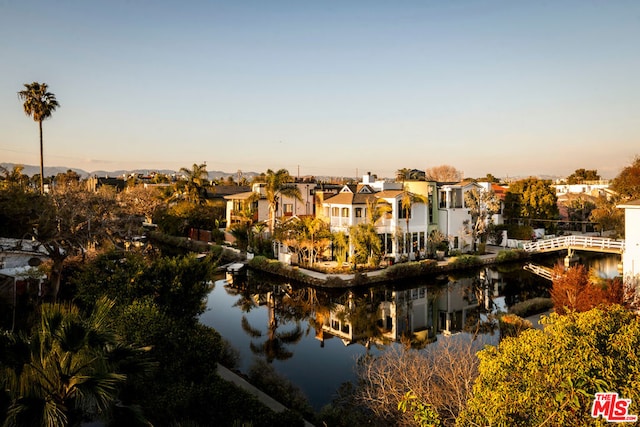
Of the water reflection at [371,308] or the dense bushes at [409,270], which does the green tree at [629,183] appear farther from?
the dense bushes at [409,270]

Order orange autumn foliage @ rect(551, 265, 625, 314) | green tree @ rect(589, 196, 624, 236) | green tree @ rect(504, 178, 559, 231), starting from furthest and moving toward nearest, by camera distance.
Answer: green tree @ rect(504, 178, 559, 231)
green tree @ rect(589, 196, 624, 236)
orange autumn foliage @ rect(551, 265, 625, 314)

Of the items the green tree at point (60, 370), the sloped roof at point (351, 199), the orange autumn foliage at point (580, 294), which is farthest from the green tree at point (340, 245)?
the green tree at point (60, 370)

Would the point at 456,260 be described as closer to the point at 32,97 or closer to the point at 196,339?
the point at 196,339

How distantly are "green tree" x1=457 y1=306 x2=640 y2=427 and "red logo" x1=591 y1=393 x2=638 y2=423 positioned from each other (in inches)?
3.8

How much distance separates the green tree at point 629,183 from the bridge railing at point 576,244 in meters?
3.69

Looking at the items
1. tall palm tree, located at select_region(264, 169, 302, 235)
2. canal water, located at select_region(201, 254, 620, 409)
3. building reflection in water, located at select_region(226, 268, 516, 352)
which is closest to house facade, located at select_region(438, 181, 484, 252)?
canal water, located at select_region(201, 254, 620, 409)

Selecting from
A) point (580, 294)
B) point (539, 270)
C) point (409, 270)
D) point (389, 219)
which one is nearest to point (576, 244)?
point (539, 270)

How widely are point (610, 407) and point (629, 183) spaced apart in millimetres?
35046

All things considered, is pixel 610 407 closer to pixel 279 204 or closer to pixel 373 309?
pixel 373 309

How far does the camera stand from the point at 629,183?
109 ft

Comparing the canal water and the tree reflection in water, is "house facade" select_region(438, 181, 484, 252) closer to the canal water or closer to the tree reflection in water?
the canal water

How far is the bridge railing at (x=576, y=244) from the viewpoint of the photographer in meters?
34.3

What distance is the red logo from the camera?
531cm

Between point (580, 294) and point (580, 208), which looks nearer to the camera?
point (580, 294)
